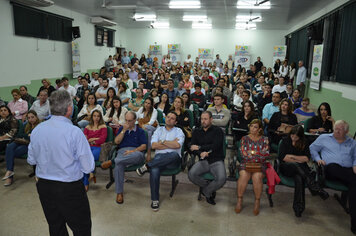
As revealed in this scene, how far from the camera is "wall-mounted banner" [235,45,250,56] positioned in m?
16.2

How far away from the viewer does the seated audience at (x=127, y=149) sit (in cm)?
343

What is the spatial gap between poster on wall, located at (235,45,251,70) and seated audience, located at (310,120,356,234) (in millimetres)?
13502

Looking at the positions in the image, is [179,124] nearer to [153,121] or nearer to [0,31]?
[153,121]

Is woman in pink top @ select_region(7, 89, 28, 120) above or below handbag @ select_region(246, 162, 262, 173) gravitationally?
above

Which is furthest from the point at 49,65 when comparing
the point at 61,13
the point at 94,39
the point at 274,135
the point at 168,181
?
the point at 274,135

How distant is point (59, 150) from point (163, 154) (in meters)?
1.87

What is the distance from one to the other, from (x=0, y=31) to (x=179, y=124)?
601cm

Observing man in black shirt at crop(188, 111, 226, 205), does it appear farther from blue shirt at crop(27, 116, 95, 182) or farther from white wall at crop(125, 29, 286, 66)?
white wall at crop(125, 29, 286, 66)

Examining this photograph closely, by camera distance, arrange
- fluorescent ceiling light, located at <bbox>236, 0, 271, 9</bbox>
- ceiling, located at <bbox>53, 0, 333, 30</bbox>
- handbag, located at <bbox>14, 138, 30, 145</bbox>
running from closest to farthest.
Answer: handbag, located at <bbox>14, 138, 30, 145</bbox> → fluorescent ceiling light, located at <bbox>236, 0, 271, 9</bbox> → ceiling, located at <bbox>53, 0, 333, 30</bbox>

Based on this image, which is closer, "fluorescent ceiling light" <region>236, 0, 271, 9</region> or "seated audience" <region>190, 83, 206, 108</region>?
"seated audience" <region>190, 83, 206, 108</region>

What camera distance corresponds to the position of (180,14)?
11086 millimetres

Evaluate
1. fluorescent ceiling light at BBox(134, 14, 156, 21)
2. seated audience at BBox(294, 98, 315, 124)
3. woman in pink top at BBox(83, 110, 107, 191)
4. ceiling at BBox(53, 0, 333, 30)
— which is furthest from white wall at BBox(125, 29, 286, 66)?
woman in pink top at BBox(83, 110, 107, 191)

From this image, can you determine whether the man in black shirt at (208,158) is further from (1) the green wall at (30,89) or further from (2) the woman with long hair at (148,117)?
(1) the green wall at (30,89)

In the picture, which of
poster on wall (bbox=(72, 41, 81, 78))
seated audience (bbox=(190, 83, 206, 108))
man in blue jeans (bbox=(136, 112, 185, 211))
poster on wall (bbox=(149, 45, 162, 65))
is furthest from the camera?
poster on wall (bbox=(149, 45, 162, 65))
